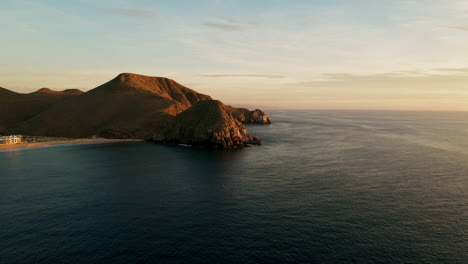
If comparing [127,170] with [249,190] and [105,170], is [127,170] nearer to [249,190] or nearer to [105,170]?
[105,170]

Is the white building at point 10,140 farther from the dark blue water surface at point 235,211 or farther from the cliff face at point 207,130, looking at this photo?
the cliff face at point 207,130

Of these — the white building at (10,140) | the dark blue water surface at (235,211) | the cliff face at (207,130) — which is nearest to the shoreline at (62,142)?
the white building at (10,140)

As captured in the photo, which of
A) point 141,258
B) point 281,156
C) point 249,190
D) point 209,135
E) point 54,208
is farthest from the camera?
point 209,135

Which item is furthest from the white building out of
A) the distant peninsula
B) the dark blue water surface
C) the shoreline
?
the dark blue water surface

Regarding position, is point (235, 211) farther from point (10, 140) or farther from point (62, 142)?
point (10, 140)

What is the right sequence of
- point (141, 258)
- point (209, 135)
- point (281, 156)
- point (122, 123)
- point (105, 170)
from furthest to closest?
point (122, 123)
point (209, 135)
point (281, 156)
point (105, 170)
point (141, 258)

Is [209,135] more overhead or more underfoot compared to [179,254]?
more overhead

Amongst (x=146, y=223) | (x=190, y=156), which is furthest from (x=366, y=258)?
(x=190, y=156)

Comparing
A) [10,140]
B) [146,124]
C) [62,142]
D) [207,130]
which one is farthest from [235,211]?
[10,140]

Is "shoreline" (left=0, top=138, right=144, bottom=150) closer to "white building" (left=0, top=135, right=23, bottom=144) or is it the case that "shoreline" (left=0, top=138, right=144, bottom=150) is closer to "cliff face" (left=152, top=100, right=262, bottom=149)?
"white building" (left=0, top=135, right=23, bottom=144)
